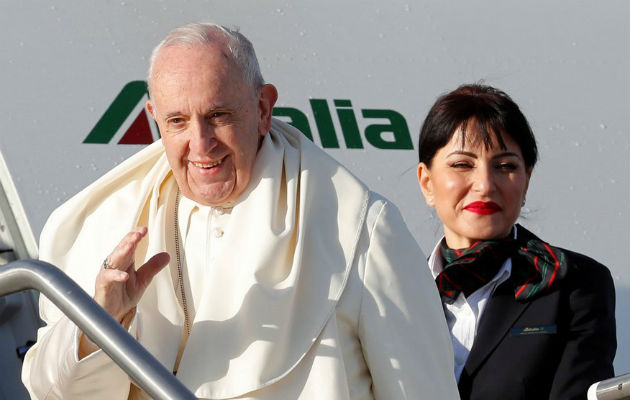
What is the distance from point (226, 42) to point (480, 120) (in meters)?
0.86

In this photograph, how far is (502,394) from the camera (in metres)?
2.56

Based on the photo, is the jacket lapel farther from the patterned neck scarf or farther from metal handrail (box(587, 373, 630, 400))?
metal handrail (box(587, 373, 630, 400))

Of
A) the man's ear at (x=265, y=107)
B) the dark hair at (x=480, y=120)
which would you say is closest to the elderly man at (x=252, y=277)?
the man's ear at (x=265, y=107)

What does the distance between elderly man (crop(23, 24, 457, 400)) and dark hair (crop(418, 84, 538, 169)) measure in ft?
1.99

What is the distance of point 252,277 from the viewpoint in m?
Result: 2.25

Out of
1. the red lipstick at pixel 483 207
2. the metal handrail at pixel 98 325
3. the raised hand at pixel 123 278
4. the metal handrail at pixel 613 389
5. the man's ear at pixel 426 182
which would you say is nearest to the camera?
the metal handrail at pixel 98 325

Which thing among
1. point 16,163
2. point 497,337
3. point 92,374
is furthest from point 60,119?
point 497,337

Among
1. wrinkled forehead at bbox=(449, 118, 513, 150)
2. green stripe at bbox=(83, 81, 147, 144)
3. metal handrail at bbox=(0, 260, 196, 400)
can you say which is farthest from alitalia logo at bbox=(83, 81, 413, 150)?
metal handrail at bbox=(0, 260, 196, 400)

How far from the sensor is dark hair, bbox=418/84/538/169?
289 cm

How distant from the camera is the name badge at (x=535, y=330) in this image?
2.62 m

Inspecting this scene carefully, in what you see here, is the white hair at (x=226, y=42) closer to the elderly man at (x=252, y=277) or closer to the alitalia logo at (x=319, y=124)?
the elderly man at (x=252, y=277)

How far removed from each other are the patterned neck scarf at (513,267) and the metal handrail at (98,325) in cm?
119

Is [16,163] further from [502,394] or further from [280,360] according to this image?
[502,394]

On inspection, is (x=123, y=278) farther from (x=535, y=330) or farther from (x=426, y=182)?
(x=426, y=182)
